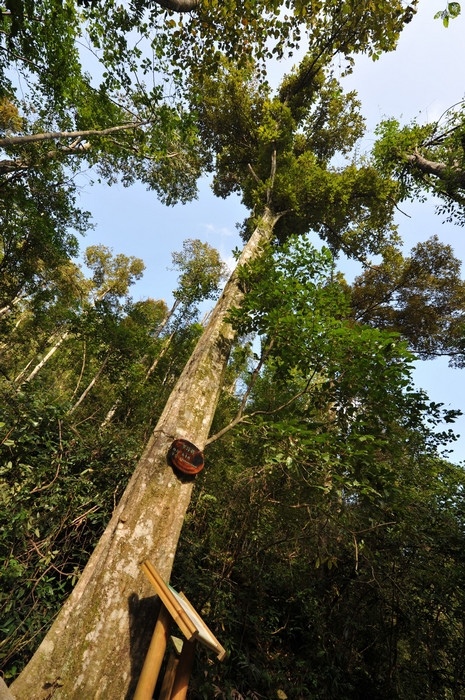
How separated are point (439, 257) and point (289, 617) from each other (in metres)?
12.5

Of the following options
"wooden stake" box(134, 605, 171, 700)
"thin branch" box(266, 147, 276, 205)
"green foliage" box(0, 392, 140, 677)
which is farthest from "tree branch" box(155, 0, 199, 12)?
"wooden stake" box(134, 605, 171, 700)

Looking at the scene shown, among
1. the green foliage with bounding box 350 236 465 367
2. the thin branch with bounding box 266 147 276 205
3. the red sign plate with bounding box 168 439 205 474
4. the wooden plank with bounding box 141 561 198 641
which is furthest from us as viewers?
the green foliage with bounding box 350 236 465 367

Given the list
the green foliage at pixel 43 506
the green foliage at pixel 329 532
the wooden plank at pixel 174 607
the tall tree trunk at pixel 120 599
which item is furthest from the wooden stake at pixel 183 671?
the green foliage at pixel 43 506

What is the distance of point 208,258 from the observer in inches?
667

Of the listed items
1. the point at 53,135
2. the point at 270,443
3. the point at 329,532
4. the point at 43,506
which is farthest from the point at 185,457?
the point at 53,135

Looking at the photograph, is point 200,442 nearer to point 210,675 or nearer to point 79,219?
point 210,675

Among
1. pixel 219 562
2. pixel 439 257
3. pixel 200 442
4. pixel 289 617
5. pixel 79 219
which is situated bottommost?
pixel 289 617

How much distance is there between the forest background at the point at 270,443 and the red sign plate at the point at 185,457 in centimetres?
15

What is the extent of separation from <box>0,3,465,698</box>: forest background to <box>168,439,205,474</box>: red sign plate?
15 cm

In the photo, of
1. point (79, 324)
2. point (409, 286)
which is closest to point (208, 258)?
point (79, 324)

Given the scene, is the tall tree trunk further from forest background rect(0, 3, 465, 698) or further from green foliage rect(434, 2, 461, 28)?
green foliage rect(434, 2, 461, 28)

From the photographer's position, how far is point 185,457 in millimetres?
3391

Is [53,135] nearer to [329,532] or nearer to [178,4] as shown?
[178,4]

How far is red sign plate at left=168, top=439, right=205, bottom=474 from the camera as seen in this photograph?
10.9 feet
